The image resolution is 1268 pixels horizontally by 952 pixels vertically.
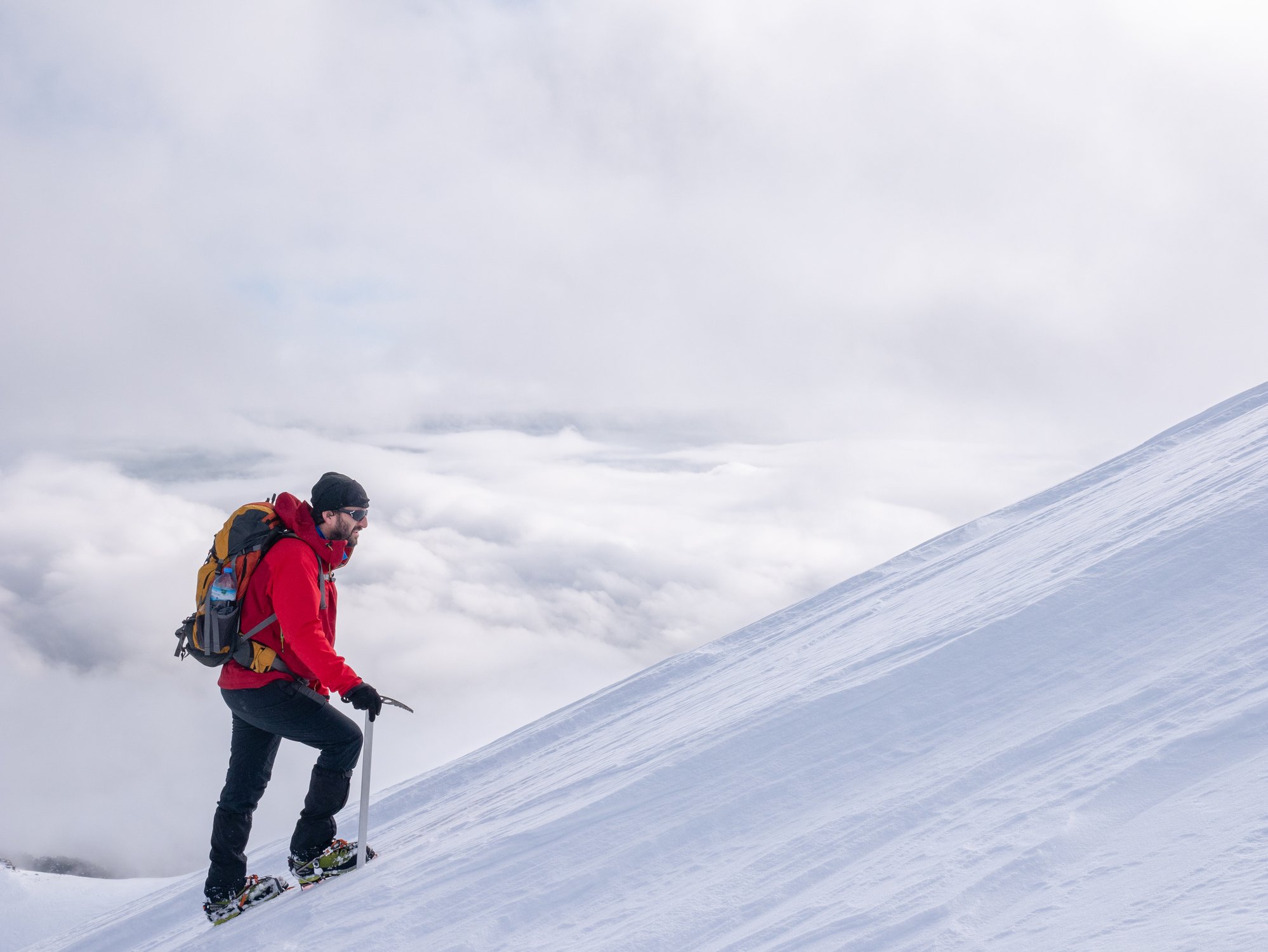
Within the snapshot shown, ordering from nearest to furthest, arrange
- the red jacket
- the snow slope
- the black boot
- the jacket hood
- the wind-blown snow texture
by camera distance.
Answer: the wind-blown snow texture
the red jacket
the jacket hood
the black boot
the snow slope

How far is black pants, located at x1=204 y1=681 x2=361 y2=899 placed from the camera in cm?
457

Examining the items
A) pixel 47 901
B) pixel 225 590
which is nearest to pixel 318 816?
pixel 225 590

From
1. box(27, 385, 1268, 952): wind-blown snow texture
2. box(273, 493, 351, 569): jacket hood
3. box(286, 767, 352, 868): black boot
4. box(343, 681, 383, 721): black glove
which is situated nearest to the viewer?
box(27, 385, 1268, 952): wind-blown snow texture

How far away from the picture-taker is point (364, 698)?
4.55 meters

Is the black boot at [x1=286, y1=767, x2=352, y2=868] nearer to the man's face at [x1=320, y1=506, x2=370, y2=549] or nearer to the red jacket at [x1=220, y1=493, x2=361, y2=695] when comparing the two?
the red jacket at [x1=220, y1=493, x2=361, y2=695]

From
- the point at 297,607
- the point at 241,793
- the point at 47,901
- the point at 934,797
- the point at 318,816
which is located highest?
the point at 47,901

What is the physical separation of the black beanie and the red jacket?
0.27ft

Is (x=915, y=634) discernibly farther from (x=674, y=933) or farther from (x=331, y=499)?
Result: (x=331, y=499)

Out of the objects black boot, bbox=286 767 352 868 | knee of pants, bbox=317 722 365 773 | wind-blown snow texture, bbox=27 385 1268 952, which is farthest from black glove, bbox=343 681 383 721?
wind-blown snow texture, bbox=27 385 1268 952

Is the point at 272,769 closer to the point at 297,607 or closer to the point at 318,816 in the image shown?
the point at 318,816

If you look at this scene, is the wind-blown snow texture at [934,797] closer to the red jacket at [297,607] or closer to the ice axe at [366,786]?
the ice axe at [366,786]

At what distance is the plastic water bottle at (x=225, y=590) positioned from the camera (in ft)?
14.6

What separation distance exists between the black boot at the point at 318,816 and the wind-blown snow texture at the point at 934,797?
29 centimetres

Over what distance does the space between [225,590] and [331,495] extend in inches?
27.1
